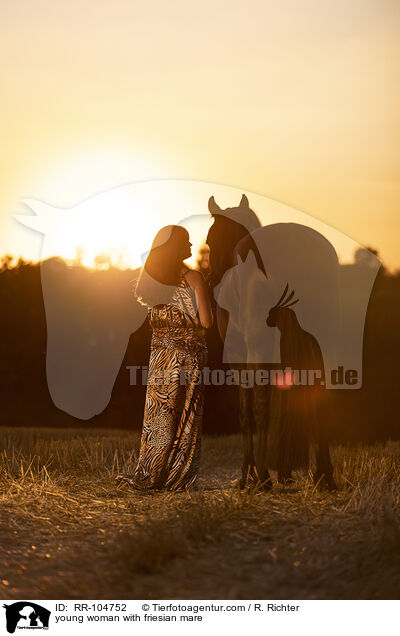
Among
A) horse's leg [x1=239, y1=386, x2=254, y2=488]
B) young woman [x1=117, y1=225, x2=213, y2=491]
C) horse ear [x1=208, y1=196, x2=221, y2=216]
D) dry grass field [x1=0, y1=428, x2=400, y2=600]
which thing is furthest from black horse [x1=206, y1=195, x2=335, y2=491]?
young woman [x1=117, y1=225, x2=213, y2=491]

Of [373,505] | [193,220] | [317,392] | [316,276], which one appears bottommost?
[373,505]

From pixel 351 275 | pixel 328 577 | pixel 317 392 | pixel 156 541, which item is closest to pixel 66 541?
pixel 156 541

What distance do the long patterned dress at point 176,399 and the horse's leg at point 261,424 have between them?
0.67 metres

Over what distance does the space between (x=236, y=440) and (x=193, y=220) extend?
162 inches

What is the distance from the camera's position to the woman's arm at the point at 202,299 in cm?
584

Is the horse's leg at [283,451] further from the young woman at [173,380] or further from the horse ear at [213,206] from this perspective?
the horse ear at [213,206]

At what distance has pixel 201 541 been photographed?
3.97 meters

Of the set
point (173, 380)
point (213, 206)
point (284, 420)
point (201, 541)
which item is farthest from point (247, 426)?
point (213, 206)

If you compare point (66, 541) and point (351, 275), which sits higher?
point (351, 275)

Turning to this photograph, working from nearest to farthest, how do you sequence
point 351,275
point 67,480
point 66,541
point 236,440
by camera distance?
point 66,541, point 351,275, point 67,480, point 236,440

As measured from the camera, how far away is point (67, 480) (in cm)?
657

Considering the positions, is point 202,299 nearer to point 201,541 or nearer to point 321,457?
point 321,457

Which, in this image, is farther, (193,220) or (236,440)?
(236,440)
